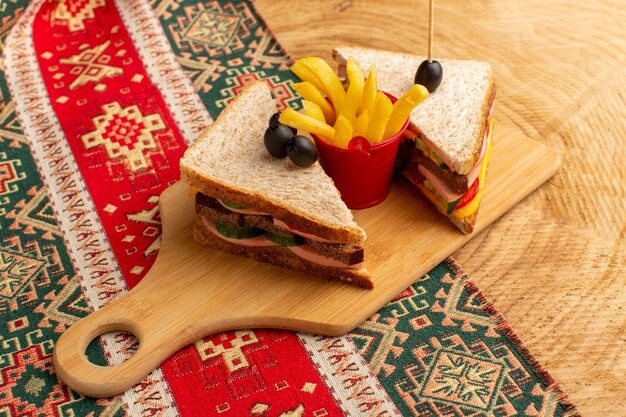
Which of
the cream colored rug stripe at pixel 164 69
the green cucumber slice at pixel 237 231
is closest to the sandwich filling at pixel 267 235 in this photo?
the green cucumber slice at pixel 237 231

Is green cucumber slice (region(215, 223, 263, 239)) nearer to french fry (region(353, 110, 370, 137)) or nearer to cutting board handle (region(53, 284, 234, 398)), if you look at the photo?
cutting board handle (region(53, 284, 234, 398))

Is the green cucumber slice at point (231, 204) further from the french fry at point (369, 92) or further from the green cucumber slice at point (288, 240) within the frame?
the french fry at point (369, 92)

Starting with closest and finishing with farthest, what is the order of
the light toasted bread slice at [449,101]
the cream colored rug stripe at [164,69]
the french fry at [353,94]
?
the french fry at [353,94], the light toasted bread slice at [449,101], the cream colored rug stripe at [164,69]

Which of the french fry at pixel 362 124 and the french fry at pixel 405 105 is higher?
the french fry at pixel 405 105

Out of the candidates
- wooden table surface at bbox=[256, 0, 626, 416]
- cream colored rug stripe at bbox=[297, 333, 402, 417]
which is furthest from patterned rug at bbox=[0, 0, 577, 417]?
wooden table surface at bbox=[256, 0, 626, 416]

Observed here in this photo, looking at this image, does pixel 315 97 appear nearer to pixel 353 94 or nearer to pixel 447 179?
pixel 353 94

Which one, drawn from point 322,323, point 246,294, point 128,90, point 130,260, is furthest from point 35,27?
point 322,323

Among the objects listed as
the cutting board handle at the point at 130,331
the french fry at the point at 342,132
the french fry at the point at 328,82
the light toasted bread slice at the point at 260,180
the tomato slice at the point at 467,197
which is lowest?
the cutting board handle at the point at 130,331
